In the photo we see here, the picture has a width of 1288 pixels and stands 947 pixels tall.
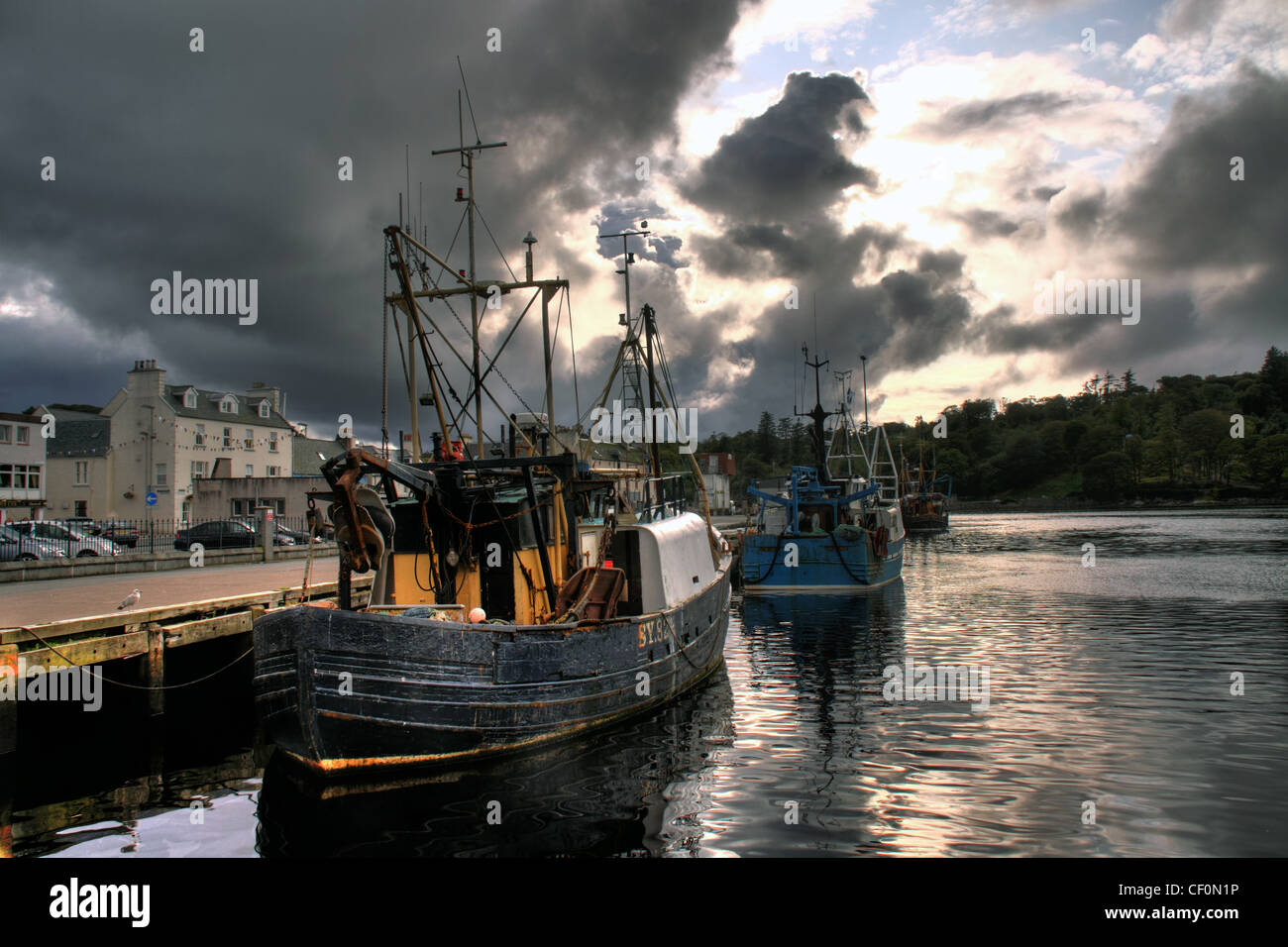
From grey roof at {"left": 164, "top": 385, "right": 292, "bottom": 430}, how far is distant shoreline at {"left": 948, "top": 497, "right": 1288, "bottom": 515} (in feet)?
371

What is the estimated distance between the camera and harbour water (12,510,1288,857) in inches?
337

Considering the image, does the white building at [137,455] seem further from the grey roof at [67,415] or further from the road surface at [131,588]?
the road surface at [131,588]

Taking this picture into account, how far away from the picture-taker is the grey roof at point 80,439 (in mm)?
55938

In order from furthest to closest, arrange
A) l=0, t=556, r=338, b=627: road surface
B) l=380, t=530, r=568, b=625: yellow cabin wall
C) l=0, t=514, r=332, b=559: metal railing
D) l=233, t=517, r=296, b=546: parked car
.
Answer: l=233, t=517, r=296, b=546: parked car → l=0, t=514, r=332, b=559: metal railing → l=0, t=556, r=338, b=627: road surface → l=380, t=530, r=568, b=625: yellow cabin wall

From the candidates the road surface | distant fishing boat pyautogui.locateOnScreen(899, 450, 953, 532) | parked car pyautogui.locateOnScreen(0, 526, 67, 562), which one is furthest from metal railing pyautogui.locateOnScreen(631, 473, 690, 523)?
distant fishing boat pyautogui.locateOnScreen(899, 450, 953, 532)

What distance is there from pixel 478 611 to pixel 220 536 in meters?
31.6

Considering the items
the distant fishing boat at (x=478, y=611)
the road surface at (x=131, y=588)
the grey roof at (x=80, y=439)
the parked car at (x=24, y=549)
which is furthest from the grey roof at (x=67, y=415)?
the distant fishing boat at (x=478, y=611)

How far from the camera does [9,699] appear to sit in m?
10.7

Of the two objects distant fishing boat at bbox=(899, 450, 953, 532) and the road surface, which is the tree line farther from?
the road surface

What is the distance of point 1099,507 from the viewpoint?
5217 inches

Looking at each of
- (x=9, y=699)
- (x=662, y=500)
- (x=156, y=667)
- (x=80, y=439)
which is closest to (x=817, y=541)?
Answer: (x=662, y=500)

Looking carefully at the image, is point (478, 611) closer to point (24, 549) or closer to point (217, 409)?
point (24, 549)
